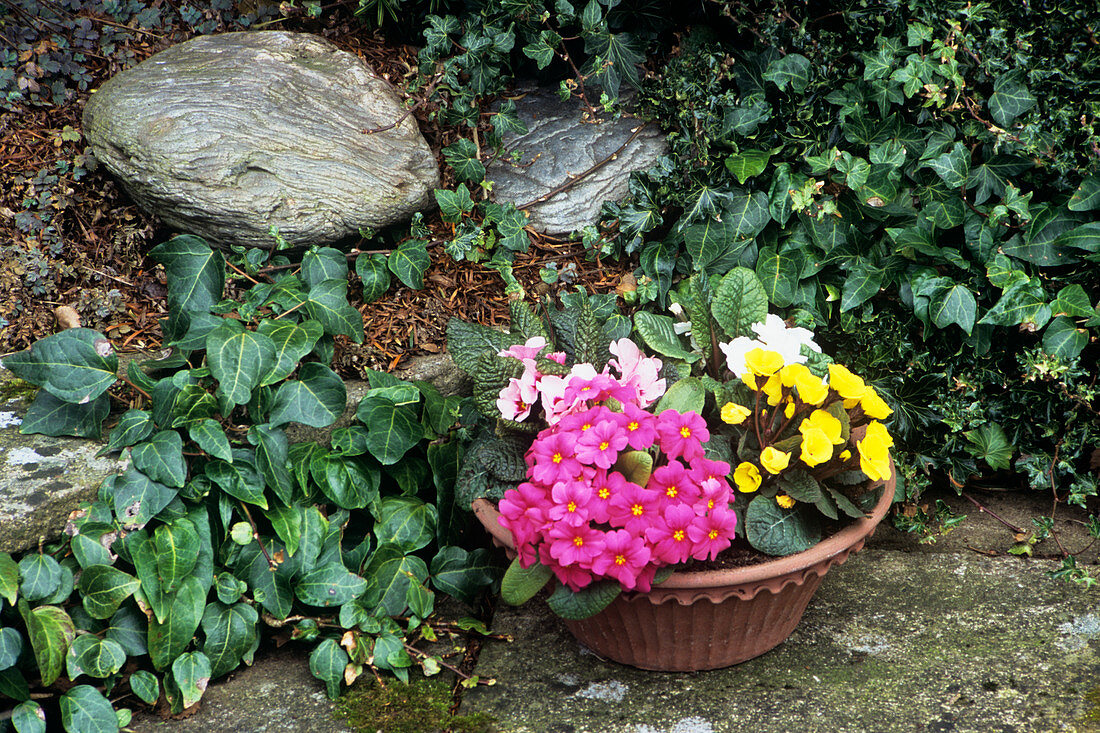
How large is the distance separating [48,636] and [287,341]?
0.88 m

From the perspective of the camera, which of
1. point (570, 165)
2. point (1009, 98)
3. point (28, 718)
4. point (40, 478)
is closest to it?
point (28, 718)

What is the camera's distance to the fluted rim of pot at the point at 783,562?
1.71m

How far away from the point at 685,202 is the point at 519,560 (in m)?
1.41

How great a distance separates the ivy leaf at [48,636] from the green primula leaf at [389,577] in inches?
27.5

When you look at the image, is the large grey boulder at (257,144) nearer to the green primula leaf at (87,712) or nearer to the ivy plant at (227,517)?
the ivy plant at (227,517)

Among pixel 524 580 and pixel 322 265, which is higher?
pixel 322 265

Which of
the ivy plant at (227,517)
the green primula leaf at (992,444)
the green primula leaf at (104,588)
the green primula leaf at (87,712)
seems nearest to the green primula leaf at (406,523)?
the ivy plant at (227,517)

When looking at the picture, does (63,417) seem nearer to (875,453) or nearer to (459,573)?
(459,573)

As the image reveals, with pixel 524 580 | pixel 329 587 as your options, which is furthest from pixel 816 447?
pixel 329 587

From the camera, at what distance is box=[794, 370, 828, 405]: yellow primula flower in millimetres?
1722

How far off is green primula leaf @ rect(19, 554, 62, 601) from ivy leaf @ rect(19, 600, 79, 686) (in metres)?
0.03

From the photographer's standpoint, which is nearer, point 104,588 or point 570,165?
point 104,588

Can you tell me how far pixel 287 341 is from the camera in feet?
6.82

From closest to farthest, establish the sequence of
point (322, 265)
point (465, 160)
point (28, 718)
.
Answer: point (28, 718)
point (322, 265)
point (465, 160)
